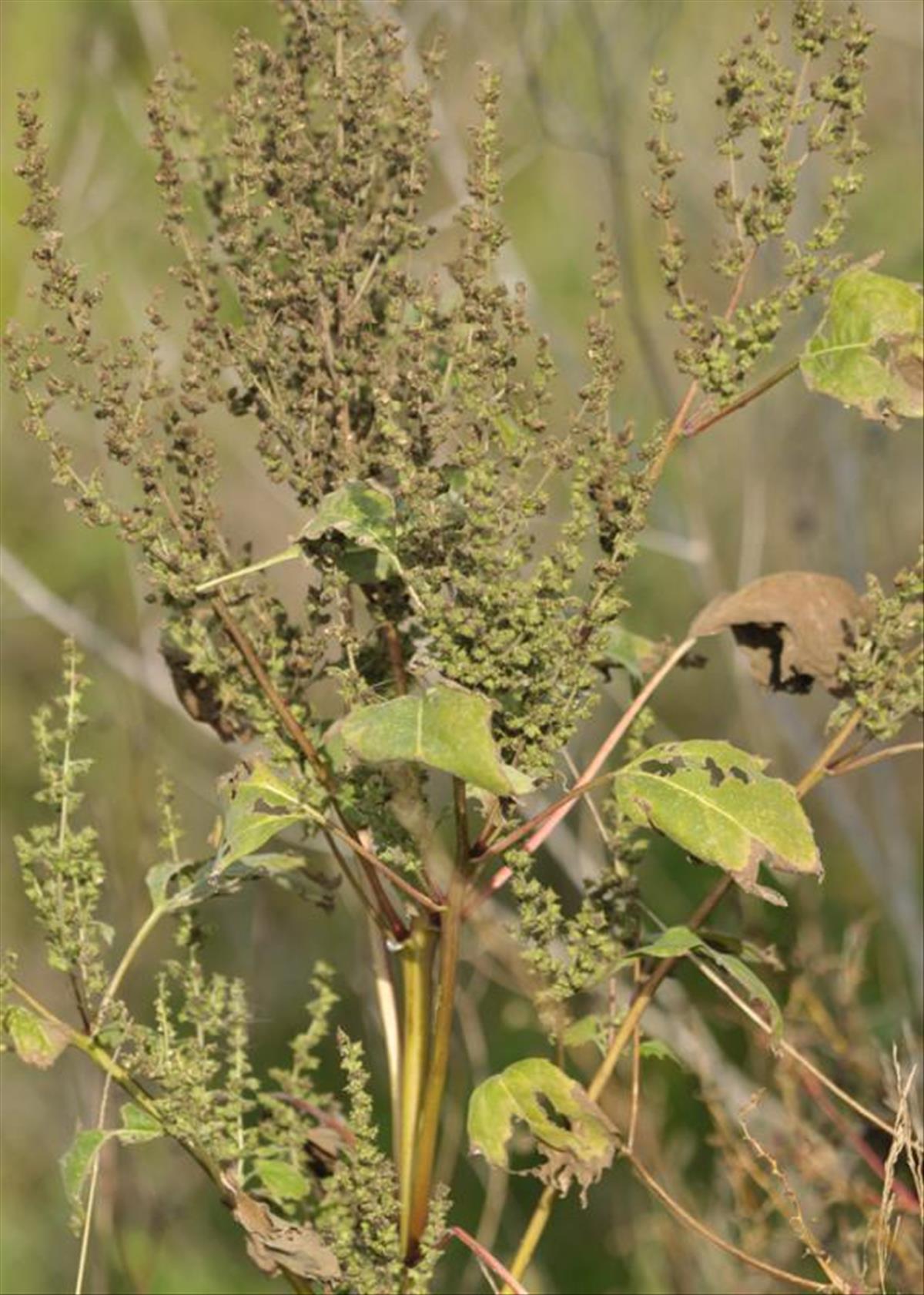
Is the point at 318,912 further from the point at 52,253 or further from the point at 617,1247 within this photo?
the point at 52,253

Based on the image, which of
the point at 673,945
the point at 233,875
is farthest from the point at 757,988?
the point at 233,875

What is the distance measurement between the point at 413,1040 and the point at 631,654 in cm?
51

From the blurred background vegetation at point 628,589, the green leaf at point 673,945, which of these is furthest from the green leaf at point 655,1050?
the blurred background vegetation at point 628,589

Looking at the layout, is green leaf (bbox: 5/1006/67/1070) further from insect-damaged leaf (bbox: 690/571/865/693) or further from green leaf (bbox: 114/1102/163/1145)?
insect-damaged leaf (bbox: 690/571/865/693)

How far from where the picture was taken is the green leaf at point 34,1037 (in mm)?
2043

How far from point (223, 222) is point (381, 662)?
52 cm

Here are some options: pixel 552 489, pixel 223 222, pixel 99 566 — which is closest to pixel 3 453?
pixel 99 566

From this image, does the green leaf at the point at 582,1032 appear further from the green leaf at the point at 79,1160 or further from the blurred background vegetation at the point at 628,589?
the blurred background vegetation at the point at 628,589

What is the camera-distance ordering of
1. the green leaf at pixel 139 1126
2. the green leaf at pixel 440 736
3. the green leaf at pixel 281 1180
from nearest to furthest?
the green leaf at pixel 440 736
the green leaf at pixel 139 1126
the green leaf at pixel 281 1180

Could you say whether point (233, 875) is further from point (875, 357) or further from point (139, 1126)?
point (875, 357)

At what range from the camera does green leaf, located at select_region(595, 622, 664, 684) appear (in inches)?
90.0

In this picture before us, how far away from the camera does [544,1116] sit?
2023 mm

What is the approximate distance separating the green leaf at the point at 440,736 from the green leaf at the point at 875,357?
0.51 m

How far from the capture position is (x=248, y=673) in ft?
6.95
